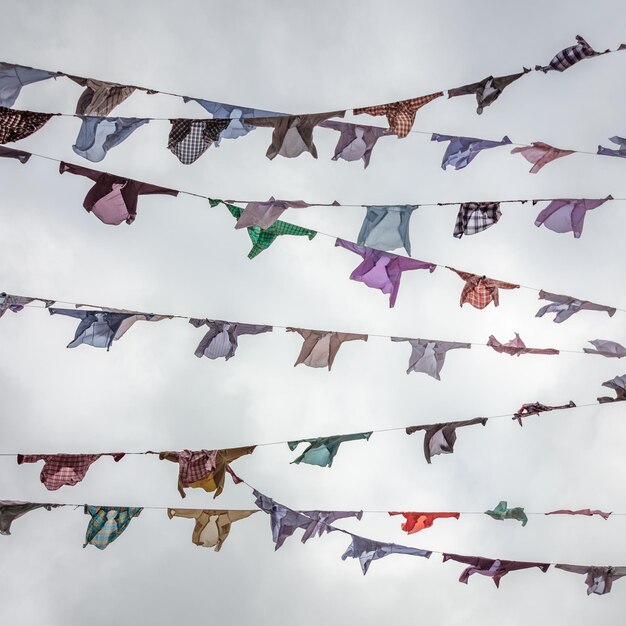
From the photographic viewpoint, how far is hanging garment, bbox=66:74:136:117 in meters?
10.0

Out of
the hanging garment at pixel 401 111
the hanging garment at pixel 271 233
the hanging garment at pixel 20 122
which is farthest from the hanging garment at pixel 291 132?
the hanging garment at pixel 20 122

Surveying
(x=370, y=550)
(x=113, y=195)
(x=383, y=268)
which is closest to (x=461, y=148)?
(x=383, y=268)

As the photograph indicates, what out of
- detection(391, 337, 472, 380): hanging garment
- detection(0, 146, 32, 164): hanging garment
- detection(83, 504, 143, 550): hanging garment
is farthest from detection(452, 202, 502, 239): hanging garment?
detection(83, 504, 143, 550): hanging garment

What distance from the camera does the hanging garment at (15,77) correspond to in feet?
31.7

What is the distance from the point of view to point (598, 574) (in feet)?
43.4

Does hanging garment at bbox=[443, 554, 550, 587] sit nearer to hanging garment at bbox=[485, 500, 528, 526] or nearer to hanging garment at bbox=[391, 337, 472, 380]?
hanging garment at bbox=[485, 500, 528, 526]

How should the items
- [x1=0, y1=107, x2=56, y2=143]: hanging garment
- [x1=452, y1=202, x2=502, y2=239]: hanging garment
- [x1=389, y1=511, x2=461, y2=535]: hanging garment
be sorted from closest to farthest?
[x1=0, y1=107, x2=56, y2=143]: hanging garment
[x1=452, y1=202, x2=502, y2=239]: hanging garment
[x1=389, y1=511, x2=461, y2=535]: hanging garment

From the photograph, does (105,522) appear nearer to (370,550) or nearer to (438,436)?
(370,550)

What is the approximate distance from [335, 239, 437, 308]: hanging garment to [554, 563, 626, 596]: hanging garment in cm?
622

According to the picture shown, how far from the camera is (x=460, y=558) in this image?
42.8 feet

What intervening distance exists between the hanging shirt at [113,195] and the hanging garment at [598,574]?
10.1 meters

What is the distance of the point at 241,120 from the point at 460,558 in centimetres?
877

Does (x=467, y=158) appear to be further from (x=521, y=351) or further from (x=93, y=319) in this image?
(x=93, y=319)

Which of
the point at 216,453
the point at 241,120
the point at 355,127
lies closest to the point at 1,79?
the point at 241,120
